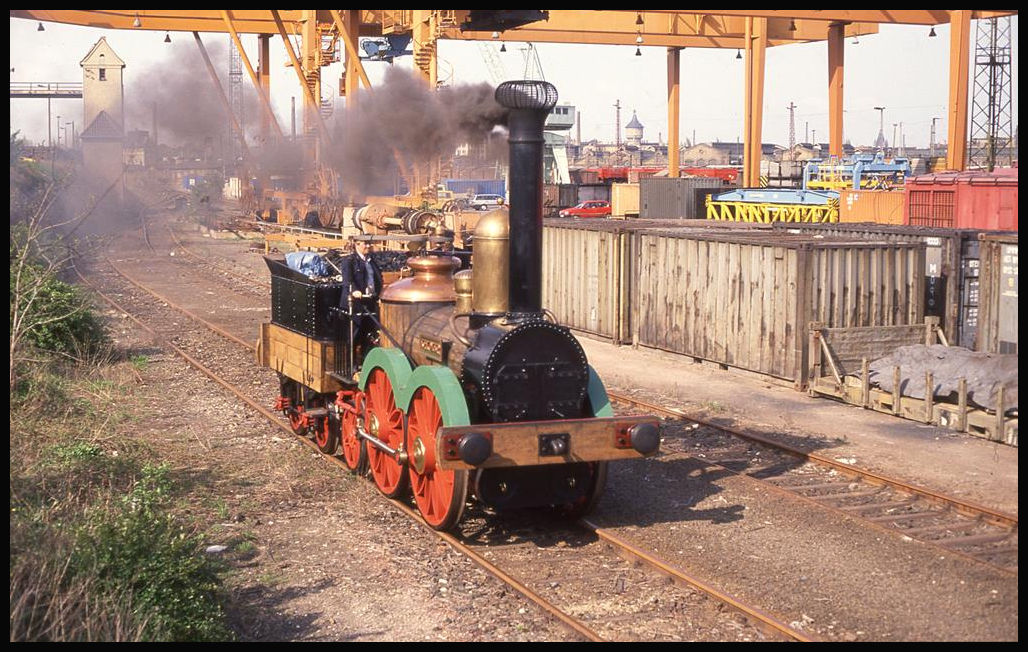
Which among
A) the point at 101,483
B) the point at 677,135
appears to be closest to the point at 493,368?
the point at 101,483

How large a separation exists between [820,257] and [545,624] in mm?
9880

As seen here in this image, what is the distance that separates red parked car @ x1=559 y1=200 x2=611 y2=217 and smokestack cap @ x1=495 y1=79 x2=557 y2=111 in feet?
130

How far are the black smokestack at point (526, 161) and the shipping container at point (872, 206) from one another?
19479mm

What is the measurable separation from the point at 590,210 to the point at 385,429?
40816mm

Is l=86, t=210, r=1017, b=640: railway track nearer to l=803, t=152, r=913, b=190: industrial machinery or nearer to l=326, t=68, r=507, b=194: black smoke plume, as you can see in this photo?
l=326, t=68, r=507, b=194: black smoke plume

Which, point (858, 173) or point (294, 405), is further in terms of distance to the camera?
point (858, 173)

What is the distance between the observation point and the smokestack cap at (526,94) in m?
8.13

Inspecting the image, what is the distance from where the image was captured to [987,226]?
22.0m

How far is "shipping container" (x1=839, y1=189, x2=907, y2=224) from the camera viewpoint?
2667cm

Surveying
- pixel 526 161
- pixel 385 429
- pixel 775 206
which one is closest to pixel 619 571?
pixel 385 429

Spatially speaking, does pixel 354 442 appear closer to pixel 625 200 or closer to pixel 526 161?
pixel 526 161

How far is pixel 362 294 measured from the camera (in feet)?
33.7

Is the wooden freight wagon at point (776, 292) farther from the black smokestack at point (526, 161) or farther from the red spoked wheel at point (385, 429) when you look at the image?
the black smokestack at point (526, 161)
